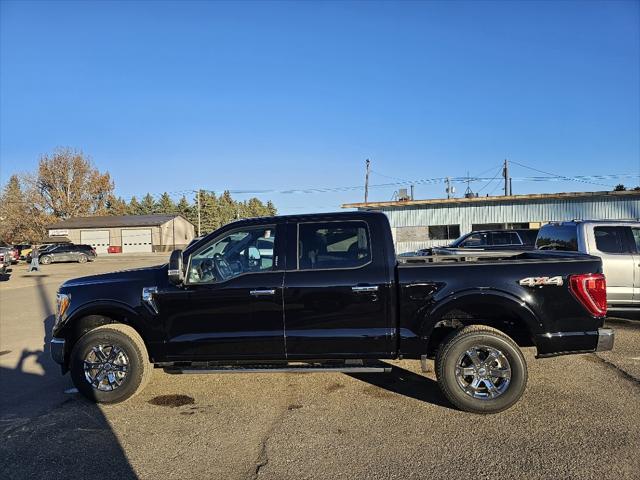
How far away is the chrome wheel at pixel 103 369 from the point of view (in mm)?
5082

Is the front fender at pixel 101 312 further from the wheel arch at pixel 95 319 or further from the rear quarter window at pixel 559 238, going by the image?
the rear quarter window at pixel 559 238

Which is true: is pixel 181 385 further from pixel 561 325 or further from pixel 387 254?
pixel 561 325

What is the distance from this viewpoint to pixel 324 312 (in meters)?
4.80

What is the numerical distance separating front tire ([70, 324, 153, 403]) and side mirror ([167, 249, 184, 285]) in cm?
77

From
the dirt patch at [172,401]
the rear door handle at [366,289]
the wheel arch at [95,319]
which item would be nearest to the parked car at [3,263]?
the wheel arch at [95,319]

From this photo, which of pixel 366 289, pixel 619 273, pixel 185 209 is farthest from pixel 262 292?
pixel 185 209

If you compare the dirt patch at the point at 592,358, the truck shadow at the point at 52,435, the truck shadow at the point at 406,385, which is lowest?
the truck shadow at the point at 52,435

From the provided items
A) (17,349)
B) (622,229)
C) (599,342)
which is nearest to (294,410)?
(599,342)

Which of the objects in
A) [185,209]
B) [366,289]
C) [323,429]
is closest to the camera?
[323,429]

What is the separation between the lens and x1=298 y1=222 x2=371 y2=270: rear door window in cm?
495

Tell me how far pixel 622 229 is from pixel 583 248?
0.74 m

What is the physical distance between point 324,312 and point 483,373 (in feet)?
5.39

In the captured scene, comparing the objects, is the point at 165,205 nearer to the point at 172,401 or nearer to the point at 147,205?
the point at 147,205

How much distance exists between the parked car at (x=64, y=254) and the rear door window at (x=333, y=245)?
41621mm
